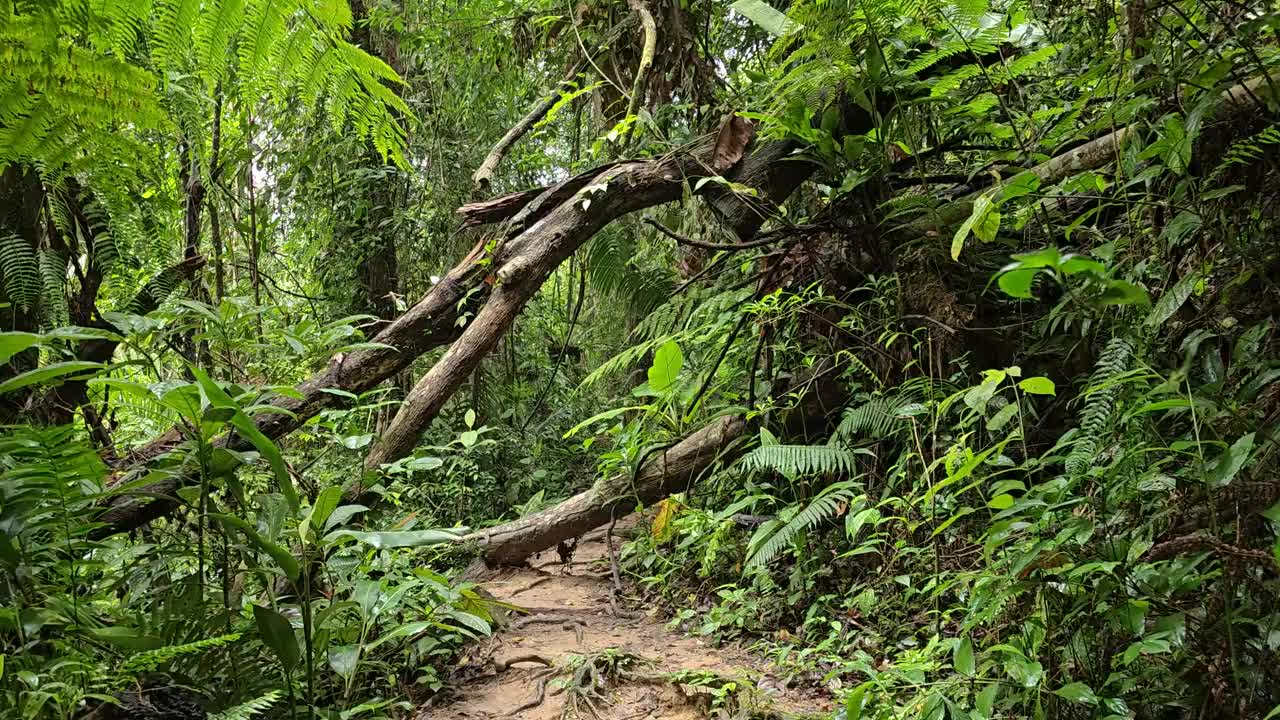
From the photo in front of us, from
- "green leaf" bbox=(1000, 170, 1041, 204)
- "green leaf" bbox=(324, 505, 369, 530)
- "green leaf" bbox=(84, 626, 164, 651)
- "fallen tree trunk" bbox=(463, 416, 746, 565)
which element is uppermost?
"green leaf" bbox=(1000, 170, 1041, 204)

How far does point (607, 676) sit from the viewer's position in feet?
9.07

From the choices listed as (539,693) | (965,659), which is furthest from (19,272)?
(965,659)

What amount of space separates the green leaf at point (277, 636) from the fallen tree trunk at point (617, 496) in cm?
204

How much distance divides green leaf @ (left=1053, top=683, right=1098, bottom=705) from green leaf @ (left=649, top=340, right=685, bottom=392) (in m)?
2.12

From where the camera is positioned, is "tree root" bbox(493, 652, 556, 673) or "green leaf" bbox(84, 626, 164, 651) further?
"tree root" bbox(493, 652, 556, 673)

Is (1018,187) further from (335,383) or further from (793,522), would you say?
(335,383)

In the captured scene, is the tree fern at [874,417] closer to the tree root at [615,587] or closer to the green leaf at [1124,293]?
the tree root at [615,587]

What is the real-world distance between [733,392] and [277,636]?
249cm

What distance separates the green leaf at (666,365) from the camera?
3414mm

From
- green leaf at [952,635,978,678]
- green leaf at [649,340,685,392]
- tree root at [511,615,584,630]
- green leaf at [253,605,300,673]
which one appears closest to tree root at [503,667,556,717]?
tree root at [511,615,584,630]

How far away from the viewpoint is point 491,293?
3.44m

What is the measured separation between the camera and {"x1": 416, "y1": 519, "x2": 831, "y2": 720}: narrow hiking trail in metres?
2.48

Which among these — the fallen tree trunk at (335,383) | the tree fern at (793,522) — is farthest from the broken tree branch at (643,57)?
the tree fern at (793,522)

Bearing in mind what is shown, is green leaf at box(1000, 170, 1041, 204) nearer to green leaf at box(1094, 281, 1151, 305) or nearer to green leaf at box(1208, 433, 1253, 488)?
green leaf at box(1208, 433, 1253, 488)
